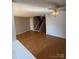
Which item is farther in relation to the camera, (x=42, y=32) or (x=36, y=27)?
(x=36, y=27)

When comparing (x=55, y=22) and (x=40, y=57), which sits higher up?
(x=55, y=22)

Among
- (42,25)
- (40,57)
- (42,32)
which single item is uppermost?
(42,25)

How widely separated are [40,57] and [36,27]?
16.1 feet
